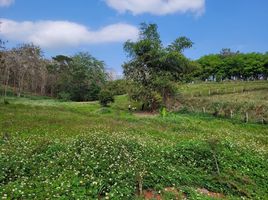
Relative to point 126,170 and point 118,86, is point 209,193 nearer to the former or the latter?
point 126,170

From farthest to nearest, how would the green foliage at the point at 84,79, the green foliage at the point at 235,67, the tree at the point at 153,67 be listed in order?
1. the green foliage at the point at 235,67
2. the green foliage at the point at 84,79
3. the tree at the point at 153,67

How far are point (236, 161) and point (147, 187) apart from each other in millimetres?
5089

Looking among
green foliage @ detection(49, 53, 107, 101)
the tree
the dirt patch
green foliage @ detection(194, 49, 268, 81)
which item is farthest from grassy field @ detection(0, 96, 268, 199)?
green foliage @ detection(194, 49, 268, 81)

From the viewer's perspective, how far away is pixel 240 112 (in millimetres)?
39250

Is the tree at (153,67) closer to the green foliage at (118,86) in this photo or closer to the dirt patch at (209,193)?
the green foliage at (118,86)

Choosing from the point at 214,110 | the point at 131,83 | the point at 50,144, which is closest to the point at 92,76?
the point at 131,83

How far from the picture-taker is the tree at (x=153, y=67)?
1772 inches

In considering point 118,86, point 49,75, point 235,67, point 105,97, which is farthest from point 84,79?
point 235,67

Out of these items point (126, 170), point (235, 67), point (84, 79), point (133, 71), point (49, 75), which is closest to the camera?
point (126, 170)

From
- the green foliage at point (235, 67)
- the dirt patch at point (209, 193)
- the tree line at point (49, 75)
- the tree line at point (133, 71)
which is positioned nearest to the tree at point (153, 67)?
the tree line at point (133, 71)

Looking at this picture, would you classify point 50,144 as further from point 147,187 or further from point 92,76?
point 92,76

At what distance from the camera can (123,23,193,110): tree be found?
4500 cm

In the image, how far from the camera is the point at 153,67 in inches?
1869

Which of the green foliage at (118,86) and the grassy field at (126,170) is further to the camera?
the green foliage at (118,86)
